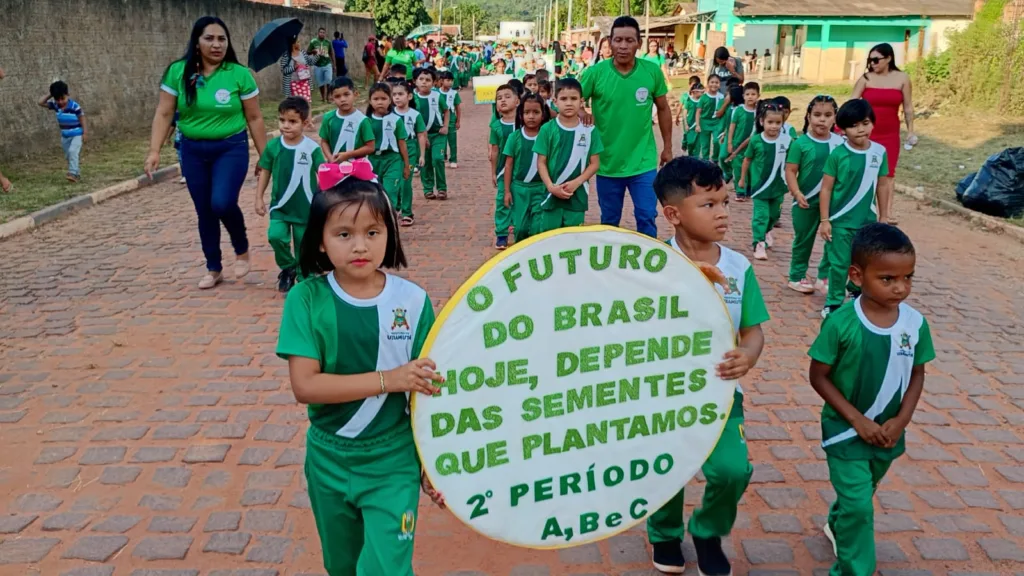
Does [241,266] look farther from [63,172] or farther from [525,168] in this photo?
[63,172]

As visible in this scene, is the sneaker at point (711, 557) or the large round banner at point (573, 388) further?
the sneaker at point (711, 557)

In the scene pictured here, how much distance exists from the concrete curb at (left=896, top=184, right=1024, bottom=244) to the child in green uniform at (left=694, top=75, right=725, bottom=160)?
2.84 m

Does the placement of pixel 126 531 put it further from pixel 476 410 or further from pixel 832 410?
pixel 832 410

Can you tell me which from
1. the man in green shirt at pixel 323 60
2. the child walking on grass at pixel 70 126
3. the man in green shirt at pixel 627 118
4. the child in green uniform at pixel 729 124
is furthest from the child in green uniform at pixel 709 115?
the man in green shirt at pixel 323 60

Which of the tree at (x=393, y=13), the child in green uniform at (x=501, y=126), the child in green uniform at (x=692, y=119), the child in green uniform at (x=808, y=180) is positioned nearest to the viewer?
the child in green uniform at (x=808, y=180)

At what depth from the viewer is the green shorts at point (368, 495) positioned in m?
2.41

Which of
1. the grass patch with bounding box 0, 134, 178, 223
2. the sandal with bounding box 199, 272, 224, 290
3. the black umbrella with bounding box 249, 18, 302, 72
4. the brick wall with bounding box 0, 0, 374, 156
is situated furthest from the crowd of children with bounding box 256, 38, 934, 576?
the black umbrella with bounding box 249, 18, 302, 72

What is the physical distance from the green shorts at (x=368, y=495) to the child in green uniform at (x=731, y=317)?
1037 millimetres

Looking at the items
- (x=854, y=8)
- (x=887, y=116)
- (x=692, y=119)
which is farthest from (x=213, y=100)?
(x=854, y=8)

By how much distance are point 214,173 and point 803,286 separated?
191 inches

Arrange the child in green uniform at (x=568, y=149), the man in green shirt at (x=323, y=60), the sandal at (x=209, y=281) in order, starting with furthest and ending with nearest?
the man in green shirt at (x=323, y=60), the sandal at (x=209, y=281), the child in green uniform at (x=568, y=149)

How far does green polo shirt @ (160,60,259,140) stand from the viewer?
252 inches

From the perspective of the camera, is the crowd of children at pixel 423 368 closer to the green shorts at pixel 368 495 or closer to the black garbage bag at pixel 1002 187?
the green shorts at pixel 368 495

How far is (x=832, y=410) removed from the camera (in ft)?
10.5
